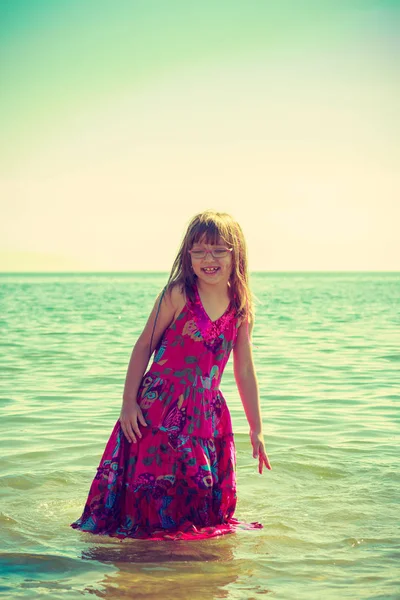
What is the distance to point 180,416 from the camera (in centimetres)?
434

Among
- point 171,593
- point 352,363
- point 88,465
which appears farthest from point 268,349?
point 171,593

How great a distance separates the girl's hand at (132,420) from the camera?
4305 millimetres

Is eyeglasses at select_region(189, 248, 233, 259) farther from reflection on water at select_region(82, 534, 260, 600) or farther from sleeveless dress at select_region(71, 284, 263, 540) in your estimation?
reflection on water at select_region(82, 534, 260, 600)

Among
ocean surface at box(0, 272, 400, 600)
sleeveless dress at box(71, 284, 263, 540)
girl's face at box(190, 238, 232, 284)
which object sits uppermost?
girl's face at box(190, 238, 232, 284)

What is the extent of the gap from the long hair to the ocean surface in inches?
49.4

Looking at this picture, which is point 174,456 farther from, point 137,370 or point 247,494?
point 247,494

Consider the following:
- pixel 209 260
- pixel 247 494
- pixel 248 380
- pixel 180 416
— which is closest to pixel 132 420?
pixel 180 416

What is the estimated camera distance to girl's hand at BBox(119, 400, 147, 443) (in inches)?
169

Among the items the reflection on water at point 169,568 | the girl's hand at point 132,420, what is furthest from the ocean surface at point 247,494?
the girl's hand at point 132,420

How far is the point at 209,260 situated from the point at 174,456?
1008 millimetres

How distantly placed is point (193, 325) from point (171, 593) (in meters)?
1.30

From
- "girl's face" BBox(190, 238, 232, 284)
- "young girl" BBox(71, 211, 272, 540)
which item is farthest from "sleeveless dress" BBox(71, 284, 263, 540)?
"girl's face" BBox(190, 238, 232, 284)

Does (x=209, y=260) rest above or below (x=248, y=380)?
above

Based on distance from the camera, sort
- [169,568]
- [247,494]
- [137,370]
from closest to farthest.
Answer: [169,568]
[137,370]
[247,494]
